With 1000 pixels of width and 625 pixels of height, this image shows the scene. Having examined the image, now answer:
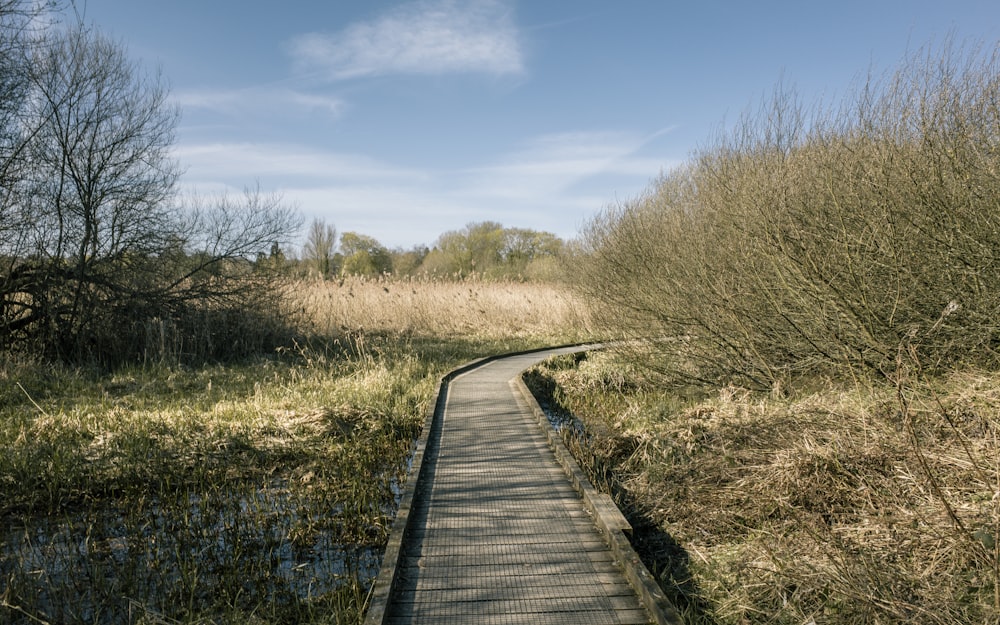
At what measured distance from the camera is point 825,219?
19.5 ft

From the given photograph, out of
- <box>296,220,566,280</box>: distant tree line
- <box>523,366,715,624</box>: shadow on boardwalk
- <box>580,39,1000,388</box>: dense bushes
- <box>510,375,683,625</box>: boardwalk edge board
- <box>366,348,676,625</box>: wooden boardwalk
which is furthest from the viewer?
<box>296,220,566,280</box>: distant tree line

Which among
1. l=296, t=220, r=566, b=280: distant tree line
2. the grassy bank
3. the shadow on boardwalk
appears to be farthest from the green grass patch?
l=296, t=220, r=566, b=280: distant tree line

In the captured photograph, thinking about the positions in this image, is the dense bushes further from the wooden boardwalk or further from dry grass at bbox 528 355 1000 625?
the wooden boardwalk

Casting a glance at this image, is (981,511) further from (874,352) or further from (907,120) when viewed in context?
(907,120)

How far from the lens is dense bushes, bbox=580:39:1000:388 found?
17.3 feet

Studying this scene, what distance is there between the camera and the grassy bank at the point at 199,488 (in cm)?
382

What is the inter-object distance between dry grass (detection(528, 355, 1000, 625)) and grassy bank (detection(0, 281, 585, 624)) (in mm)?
2170

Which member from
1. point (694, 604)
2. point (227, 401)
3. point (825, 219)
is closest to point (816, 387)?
point (825, 219)

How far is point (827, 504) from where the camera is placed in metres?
4.38

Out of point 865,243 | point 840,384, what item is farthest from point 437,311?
point 865,243

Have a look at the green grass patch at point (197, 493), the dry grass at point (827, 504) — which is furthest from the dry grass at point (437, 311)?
the dry grass at point (827, 504)

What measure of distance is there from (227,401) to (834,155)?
7971 millimetres

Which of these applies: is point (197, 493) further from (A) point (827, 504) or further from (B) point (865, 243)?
(B) point (865, 243)

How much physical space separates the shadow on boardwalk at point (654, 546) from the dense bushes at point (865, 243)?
203 cm
